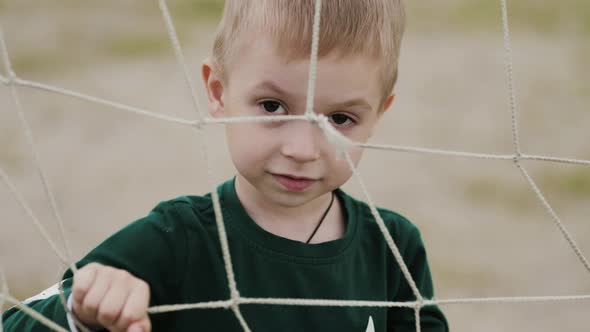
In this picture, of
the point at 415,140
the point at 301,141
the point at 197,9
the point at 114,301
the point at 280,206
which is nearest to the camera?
the point at 114,301

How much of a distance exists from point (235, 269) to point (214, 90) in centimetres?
21

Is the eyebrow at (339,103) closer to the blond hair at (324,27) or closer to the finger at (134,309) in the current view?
the blond hair at (324,27)

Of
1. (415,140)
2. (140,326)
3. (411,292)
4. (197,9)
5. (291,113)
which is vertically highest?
(197,9)

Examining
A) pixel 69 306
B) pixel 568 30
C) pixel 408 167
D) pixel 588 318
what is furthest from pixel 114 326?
pixel 568 30

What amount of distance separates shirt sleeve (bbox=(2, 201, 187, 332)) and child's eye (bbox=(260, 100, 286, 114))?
0.52 ft

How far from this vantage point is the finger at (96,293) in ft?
2.31

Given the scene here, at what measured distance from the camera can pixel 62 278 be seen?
2.84 feet

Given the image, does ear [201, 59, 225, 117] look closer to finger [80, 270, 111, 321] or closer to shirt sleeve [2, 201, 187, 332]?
shirt sleeve [2, 201, 187, 332]

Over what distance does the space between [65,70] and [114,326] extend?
2541 millimetres

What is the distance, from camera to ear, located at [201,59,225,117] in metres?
0.96

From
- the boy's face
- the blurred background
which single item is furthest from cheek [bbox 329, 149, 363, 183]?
the blurred background

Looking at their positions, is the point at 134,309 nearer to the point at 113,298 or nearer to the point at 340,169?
the point at 113,298

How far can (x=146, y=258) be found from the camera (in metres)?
0.87

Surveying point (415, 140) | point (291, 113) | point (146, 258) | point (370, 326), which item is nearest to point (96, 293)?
point (146, 258)
